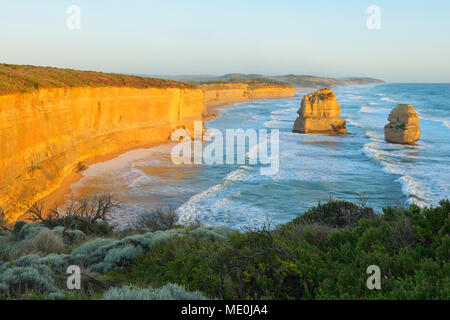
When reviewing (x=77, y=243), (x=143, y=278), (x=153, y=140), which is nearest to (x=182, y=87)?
(x=153, y=140)

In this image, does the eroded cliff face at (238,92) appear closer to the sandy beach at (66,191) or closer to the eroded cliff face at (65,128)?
the eroded cliff face at (65,128)

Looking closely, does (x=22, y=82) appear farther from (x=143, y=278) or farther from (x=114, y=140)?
(x=143, y=278)

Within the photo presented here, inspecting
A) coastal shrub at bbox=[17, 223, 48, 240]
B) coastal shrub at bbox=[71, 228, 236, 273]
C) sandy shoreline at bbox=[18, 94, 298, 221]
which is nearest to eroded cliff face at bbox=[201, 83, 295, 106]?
sandy shoreline at bbox=[18, 94, 298, 221]

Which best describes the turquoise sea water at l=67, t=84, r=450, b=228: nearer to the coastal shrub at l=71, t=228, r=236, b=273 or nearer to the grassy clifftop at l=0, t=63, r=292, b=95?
the grassy clifftop at l=0, t=63, r=292, b=95

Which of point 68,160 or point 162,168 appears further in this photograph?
point 162,168

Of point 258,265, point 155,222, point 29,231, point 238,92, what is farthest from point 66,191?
point 238,92

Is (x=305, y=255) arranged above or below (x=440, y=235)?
below

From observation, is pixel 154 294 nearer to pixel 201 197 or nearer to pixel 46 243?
pixel 46 243
